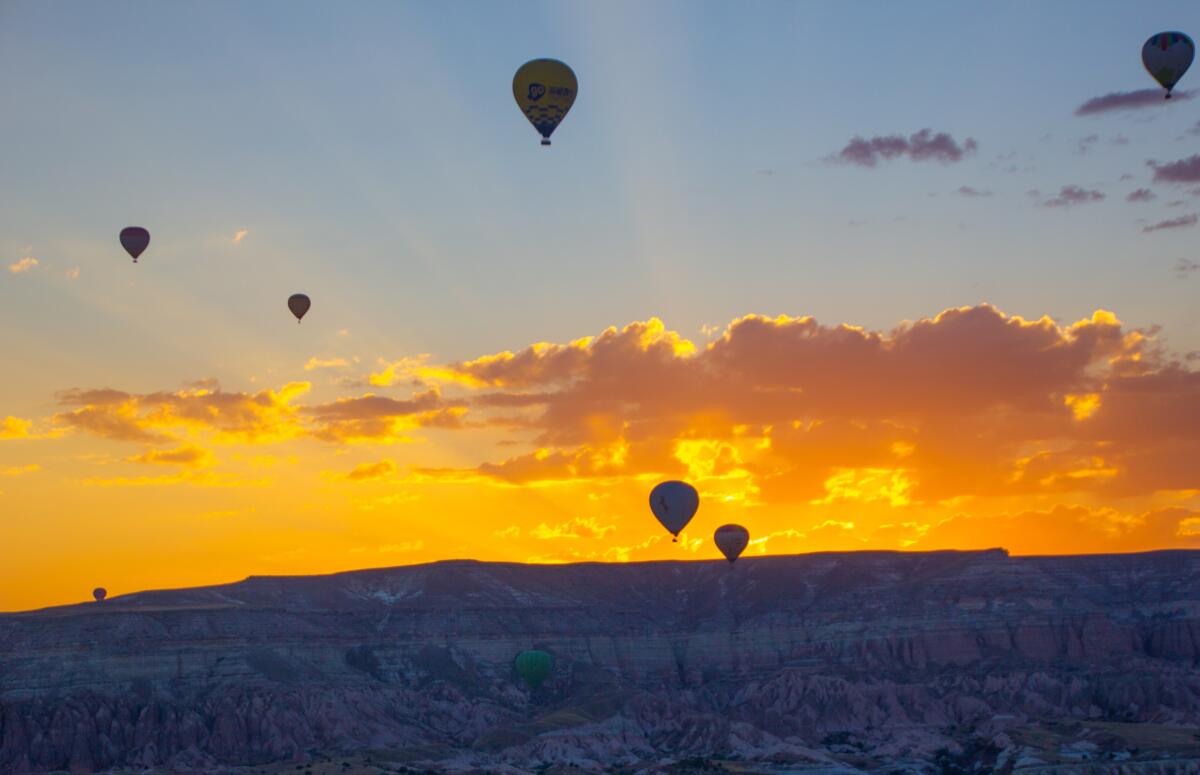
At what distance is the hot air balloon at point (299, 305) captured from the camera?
6407 inches

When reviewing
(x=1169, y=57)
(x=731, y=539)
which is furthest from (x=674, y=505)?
(x=1169, y=57)

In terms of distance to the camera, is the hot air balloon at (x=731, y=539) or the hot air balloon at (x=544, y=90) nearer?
the hot air balloon at (x=544, y=90)

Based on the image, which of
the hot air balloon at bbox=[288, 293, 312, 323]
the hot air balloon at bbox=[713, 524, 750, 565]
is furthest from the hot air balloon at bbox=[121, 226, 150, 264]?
the hot air balloon at bbox=[713, 524, 750, 565]

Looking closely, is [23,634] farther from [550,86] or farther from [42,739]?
[550,86]

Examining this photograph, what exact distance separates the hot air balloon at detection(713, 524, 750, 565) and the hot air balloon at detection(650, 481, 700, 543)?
1079 inches

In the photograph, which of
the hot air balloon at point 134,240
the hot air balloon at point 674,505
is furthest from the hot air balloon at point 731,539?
the hot air balloon at point 134,240

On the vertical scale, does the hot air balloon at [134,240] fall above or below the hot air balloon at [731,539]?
above

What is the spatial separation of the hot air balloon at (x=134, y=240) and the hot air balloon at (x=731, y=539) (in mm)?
69560

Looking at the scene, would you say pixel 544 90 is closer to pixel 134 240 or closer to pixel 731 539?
pixel 134 240

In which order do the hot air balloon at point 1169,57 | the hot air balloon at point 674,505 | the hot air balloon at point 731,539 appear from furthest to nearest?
the hot air balloon at point 731,539
the hot air balloon at point 674,505
the hot air balloon at point 1169,57

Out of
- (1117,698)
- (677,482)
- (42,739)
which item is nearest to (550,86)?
(677,482)

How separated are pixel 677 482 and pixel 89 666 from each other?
65800mm

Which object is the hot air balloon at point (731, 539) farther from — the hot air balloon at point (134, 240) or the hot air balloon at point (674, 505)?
the hot air balloon at point (134, 240)

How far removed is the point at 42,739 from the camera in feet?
564
